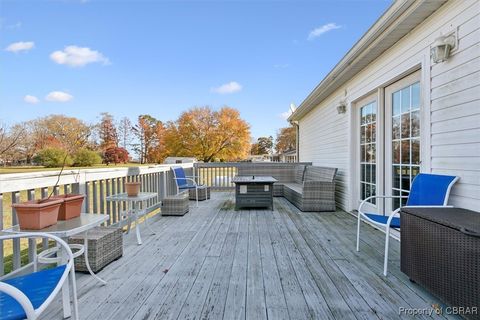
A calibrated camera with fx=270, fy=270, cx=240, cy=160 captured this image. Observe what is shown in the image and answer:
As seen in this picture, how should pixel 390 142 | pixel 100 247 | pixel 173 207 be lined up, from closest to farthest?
pixel 100 247 < pixel 390 142 < pixel 173 207

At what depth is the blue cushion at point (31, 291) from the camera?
1.04 meters

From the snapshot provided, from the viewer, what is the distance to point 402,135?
3488 mm

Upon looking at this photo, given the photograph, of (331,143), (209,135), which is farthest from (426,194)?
(209,135)

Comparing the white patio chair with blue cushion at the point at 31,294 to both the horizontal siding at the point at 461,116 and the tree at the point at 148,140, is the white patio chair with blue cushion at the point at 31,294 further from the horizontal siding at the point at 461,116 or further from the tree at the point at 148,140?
the tree at the point at 148,140

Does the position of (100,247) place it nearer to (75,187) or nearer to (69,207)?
(69,207)

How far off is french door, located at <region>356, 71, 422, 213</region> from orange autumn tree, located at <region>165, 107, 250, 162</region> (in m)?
17.8

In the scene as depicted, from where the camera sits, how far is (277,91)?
71.5 ft

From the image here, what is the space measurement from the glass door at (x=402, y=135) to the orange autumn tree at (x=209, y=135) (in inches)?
733

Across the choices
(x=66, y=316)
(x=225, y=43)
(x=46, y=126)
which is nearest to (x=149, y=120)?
(x=225, y=43)

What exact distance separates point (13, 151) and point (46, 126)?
0.71m

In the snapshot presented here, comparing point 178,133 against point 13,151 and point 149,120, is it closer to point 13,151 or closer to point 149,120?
point 149,120

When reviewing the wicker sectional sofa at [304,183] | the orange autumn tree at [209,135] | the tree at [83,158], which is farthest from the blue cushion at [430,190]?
the orange autumn tree at [209,135]

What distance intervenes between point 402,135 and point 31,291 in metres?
3.90

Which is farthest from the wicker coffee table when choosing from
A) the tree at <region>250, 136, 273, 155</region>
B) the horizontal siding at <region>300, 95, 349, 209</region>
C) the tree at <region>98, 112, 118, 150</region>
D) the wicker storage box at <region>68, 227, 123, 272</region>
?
the tree at <region>250, 136, 273, 155</region>
